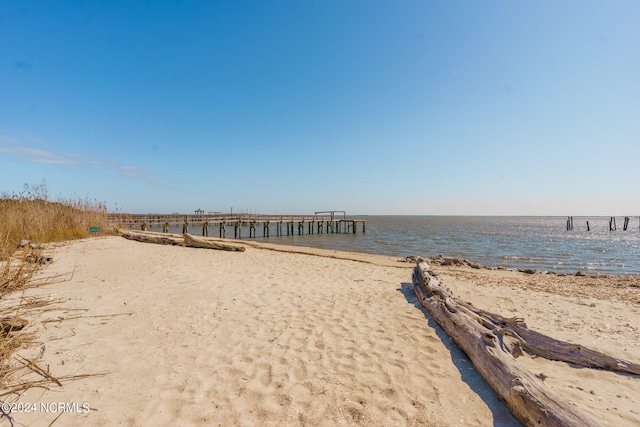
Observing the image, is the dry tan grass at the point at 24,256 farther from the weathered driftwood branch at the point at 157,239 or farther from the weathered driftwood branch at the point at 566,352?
the weathered driftwood branch at the point at 566,352

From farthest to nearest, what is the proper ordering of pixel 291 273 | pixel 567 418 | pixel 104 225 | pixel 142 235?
pixel 104 225 → pixel 142 235 → pixel 291 273 → pixel 567 418

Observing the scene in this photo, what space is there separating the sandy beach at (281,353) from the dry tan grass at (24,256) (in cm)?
17

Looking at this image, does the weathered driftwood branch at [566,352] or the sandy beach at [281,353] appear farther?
the weathered driftwood branch at [566,352]

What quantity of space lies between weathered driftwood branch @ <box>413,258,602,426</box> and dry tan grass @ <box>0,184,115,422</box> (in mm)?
4415

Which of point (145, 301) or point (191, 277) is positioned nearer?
point (145, 301)

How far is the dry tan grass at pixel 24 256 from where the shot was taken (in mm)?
2891

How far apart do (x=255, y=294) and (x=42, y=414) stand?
3959 mm

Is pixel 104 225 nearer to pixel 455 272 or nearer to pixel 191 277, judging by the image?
pixel 191 277

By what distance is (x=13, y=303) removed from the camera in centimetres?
479

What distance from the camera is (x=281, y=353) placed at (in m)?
3.71

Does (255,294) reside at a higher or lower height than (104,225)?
lower

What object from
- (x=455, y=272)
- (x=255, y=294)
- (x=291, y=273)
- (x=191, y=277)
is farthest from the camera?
(x=455, y=272)

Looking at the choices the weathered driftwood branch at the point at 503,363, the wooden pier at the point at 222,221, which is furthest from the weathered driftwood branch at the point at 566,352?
the wooden pier at the point at 222,221

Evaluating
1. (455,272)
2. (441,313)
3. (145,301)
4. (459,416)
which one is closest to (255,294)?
(145,301)
